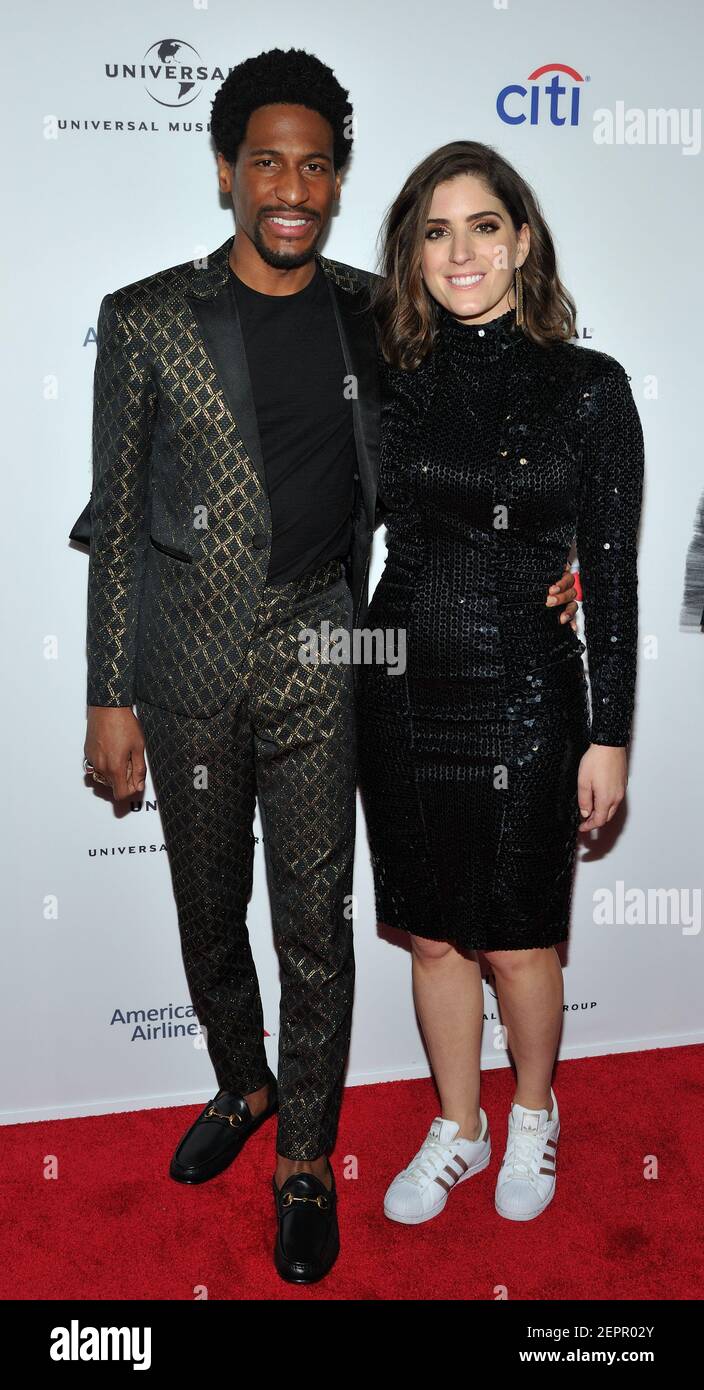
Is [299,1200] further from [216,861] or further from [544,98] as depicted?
[544,98]

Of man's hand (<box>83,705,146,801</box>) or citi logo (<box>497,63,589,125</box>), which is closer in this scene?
man's hand (<box>83,705,146,801</box>)

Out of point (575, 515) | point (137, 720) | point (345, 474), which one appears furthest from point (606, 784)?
point (137, 720)

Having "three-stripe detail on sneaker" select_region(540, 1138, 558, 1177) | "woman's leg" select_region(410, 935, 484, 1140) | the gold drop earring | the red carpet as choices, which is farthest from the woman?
the red carpet

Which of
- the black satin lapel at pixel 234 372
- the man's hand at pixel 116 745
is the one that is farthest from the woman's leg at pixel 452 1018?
the black satin lapel at pixel 234 372

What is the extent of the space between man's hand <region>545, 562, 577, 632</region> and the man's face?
2.25 ft

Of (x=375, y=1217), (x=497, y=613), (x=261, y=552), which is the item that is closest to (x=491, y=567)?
(x=497, y=613)

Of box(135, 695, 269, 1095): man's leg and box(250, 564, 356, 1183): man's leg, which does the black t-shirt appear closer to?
box(250, 564, 356, 1183): man's leg

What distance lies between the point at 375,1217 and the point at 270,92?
2.00m

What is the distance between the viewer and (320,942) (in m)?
2.20

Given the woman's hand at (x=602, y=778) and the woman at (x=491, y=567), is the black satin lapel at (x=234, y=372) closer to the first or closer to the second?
the woman at (x=491, y=567)

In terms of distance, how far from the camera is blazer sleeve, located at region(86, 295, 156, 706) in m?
2.03

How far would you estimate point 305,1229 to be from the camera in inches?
85.3

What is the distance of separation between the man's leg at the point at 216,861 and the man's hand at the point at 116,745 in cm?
4

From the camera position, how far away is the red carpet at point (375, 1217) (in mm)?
2117
